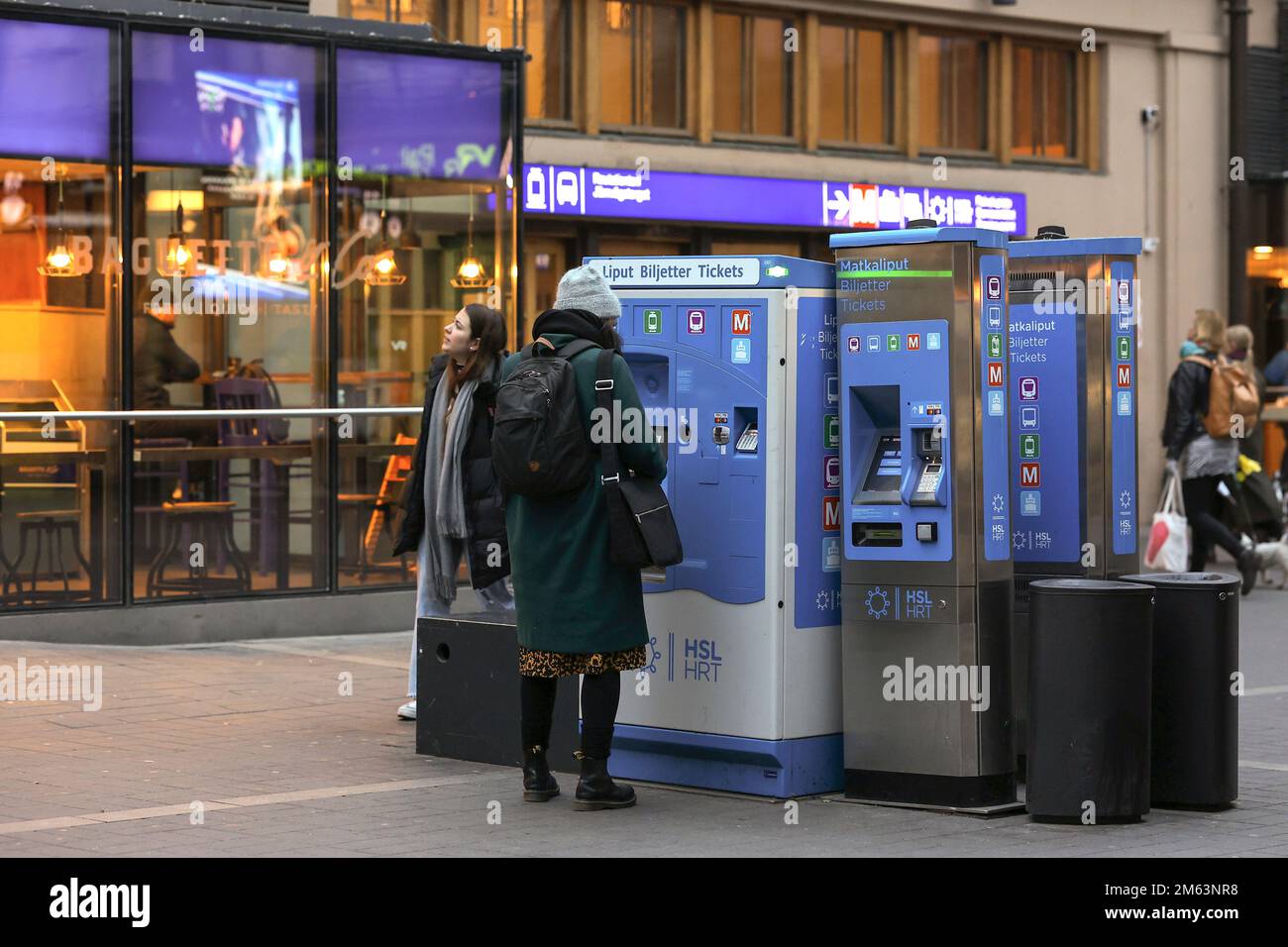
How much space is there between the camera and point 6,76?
11688 millimetres

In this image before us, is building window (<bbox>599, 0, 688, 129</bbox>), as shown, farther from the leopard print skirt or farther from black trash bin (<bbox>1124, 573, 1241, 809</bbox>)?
black trash bin (<bbox>1124, 573, 1241, 809</bbox>)

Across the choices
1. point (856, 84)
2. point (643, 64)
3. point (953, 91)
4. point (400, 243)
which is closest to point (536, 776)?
point (400, 243)

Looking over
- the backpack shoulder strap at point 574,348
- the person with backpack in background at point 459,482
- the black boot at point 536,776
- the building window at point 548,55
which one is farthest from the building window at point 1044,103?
the black boot at point 536,776

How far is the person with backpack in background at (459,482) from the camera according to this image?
9.13m

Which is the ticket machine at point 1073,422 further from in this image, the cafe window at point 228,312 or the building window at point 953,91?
the building window at point 953,91

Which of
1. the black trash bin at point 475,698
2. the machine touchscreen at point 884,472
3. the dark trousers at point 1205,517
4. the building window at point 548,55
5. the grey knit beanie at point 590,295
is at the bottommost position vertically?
the black trash bin at point 475,698

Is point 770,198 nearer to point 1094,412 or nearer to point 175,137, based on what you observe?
point 175,137

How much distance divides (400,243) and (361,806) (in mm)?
6488

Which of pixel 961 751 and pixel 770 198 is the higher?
pixel 770 198

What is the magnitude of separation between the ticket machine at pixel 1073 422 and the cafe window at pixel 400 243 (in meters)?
5.62

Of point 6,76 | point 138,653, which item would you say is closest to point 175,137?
point 6,76

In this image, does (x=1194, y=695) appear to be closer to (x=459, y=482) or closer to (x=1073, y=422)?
(x=1073, y=422)

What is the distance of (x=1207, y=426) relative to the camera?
1445 cm

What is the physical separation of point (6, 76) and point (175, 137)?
108cm
